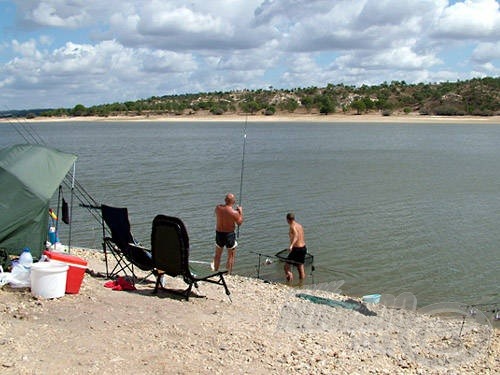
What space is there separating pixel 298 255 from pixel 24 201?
5240 mm

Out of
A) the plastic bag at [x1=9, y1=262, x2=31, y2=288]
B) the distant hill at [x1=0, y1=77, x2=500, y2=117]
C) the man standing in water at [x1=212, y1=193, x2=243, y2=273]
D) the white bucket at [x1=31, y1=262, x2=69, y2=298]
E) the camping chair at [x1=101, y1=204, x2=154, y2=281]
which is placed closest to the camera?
the white bucket at [x1=31, y1=262, x2=69, y2=298]

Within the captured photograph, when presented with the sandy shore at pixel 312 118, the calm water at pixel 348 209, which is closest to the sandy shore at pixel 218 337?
the calm water at pixel 348 209

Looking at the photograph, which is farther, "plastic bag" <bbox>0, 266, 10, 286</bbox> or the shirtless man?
the shirtless man

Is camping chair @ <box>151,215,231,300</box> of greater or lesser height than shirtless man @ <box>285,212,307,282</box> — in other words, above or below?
above

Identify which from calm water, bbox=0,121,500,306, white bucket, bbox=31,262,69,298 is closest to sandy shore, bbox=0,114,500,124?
calm water, bbox=0,121,500,306

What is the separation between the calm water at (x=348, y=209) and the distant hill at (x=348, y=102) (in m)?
81.5

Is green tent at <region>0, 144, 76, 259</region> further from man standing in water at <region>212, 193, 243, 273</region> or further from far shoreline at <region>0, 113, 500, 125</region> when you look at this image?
far shoreline at <region>0, 113, 500, 125</region>

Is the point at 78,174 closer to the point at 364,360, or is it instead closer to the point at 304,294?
the point at 304,294

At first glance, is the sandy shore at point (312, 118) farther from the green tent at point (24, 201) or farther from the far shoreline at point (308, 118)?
the green tent at point (24, 201)

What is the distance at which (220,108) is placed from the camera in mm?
134625

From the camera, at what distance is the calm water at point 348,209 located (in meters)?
12.8

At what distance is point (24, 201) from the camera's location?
349 inches

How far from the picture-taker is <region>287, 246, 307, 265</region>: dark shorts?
38.2ft

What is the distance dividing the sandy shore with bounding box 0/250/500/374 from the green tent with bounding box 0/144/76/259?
3.52 ft
